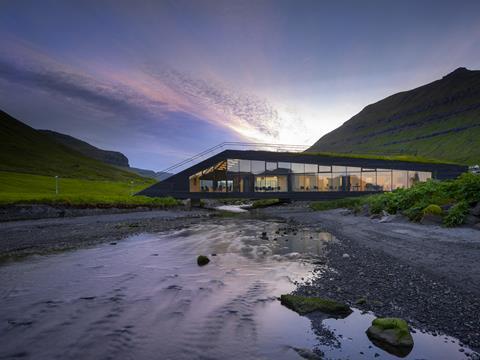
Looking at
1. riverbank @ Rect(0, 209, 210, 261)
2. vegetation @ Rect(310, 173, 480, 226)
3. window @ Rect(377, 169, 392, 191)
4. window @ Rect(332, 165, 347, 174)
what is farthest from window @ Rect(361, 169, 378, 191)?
riverbank @ Rect(0, 209, 210, 261)

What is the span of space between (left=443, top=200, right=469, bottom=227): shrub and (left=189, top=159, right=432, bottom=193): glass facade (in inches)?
1250

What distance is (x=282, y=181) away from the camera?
2003 inches

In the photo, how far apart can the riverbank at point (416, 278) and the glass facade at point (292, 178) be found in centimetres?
3282

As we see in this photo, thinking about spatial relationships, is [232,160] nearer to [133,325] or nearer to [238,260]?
[238,260]

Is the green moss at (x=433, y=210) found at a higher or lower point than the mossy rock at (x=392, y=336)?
higher

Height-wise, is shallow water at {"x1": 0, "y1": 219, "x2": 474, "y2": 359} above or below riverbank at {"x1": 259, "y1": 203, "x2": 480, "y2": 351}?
below

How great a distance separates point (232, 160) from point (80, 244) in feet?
118

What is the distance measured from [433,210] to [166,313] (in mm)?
17423

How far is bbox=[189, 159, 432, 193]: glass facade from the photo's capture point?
4747 centimetres

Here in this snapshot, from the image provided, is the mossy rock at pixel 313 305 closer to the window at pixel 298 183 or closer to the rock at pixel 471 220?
the rock at pixel 471 220

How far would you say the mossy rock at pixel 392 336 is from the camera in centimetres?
569

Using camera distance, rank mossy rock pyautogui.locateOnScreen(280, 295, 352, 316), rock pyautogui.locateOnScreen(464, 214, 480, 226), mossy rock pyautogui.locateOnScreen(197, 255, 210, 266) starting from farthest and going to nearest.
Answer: rock pyautogui.locateOnScreen(464, 214, 480, 226), mossy rock pyautogui.locateOnScreen(197, 255, 210, 266), mossy rock pyautogui.locateOnScreen(280, 295, 352, 316)

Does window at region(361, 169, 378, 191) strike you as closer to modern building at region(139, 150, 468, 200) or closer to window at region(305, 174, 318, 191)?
modern building at region(139, 150, 468, 200)

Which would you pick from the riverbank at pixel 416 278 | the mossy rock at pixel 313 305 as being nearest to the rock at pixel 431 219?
the riverbank at pixel 416 278
